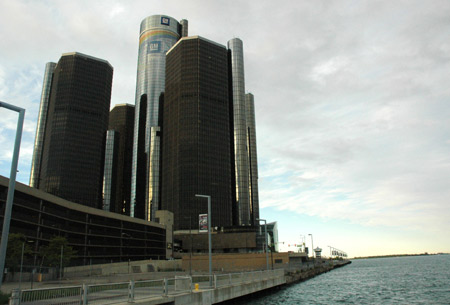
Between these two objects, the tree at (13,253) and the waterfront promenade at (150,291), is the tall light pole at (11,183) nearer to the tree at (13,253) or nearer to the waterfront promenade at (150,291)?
the waterfront promenade at (150,291)

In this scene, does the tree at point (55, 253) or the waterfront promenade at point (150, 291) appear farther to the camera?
the tree at point (55, 253)

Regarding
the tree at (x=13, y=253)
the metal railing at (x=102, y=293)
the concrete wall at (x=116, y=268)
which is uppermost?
the tree at (x=13, y=253)

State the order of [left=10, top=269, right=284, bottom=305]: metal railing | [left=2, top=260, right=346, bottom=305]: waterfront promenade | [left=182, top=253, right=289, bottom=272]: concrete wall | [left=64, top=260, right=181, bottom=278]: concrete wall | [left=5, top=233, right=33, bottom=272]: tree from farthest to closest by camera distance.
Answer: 1. [left=182, top=253, right=289, bottom=272]: concrete wall
2. [left=64, top=260, right=181, bottom=278]: concrete wall
3. [left=5, top=233, right=33, bottom=272]: tree
4. [left=2, top=260, right=346, bottom=305]: waterfront promenade
5. [left=10, top=269, right=284, bottom=305]: metal railing

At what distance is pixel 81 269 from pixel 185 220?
10760cm

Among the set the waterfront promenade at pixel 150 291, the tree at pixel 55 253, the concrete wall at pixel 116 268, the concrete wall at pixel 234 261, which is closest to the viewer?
the waterfront promenade at pixel 150 291

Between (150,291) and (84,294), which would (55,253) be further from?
(84,294)

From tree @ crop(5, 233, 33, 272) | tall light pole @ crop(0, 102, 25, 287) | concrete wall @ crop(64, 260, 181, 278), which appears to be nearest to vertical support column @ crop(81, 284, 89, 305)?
tall light pole @ crop(0, 102, 25, 287)

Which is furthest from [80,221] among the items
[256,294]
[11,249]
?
[256,294]

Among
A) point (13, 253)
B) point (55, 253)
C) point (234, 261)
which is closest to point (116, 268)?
point (55, 253)

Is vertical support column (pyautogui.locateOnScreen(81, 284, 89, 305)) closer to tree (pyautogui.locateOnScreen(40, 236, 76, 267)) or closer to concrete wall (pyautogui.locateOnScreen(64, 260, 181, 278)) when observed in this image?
tree (pyautogui.locateOnScreen(40, 236, 76, 267))

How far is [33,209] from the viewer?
8050 cm

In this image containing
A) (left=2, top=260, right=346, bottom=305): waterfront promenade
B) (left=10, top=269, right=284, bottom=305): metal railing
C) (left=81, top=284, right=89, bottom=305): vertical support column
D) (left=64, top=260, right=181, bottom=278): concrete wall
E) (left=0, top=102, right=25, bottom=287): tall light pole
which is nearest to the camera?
(left=0, top=102, right=25, bottom=287): tall light pole

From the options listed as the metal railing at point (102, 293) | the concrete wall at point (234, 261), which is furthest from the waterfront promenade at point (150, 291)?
the concrete wall at point (234, 261)

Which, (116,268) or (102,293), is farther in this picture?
(116,268)
